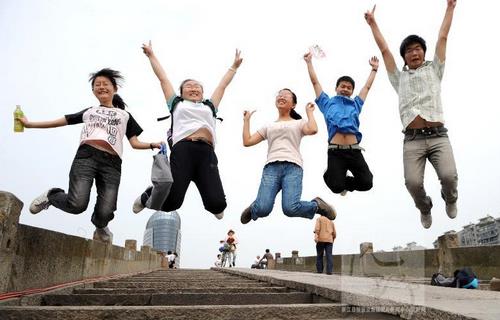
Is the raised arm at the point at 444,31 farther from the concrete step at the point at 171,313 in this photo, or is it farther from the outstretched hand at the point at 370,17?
the concrete step at the point at 171,313

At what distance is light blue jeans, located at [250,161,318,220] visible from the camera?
473 cm

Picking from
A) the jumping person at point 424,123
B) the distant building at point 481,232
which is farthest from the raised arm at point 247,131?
the distant building at point 481,232

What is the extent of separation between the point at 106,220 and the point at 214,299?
6.09ft

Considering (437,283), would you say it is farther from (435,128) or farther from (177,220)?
(177,220)

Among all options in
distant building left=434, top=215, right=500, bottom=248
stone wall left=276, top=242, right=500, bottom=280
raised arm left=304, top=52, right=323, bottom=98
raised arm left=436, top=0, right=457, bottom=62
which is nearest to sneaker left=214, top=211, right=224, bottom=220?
raised arm left=304, top=52, right=323, bottom=98

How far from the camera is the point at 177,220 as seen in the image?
385 feet

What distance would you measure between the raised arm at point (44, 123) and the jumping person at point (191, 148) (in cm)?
121

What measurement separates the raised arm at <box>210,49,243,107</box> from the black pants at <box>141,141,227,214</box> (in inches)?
26.3

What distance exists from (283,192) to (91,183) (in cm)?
225

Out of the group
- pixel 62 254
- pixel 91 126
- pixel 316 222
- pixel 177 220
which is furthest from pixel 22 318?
pixel 177 220

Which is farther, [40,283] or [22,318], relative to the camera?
[40,283]

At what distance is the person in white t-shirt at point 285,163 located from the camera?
4.77m

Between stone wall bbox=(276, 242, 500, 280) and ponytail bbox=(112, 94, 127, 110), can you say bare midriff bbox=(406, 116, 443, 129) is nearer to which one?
ponytail bbox=(112, 94, 127, 110)

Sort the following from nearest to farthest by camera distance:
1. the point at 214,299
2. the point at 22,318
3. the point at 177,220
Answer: the point at 22,318
the point at 214,299
the point at 177,220
